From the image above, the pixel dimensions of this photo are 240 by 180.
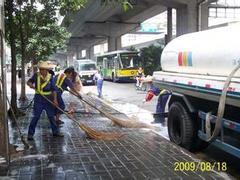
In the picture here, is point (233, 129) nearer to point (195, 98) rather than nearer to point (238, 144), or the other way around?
point (238, 144)

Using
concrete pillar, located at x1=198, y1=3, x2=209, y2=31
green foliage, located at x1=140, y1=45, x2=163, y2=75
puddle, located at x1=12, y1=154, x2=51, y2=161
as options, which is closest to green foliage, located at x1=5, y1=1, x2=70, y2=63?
puddle, located at x1=12, y1=154, x2=51, y2=161

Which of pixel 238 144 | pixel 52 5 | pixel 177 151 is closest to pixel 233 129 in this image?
pixel 238 144

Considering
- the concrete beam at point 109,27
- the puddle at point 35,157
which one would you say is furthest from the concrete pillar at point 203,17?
the puddle at point 35,157

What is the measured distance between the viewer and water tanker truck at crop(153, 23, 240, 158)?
738 centimetres

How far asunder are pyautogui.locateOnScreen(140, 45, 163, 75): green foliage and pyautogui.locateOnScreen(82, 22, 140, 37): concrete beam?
68.3 ft

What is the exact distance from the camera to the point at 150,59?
43062 millimetres

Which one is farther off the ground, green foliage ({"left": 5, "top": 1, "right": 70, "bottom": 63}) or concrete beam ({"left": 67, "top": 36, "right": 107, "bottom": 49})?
concrete beam ({"left": 67, "top": 36, "right": 107, "bottom": 49})

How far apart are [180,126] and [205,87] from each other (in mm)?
Answer: 1809

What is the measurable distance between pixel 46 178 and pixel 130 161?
1666 millimetres

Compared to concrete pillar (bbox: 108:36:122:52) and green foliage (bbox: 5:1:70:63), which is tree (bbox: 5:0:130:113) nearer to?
green foliage (bbox: 5:1:70:63)

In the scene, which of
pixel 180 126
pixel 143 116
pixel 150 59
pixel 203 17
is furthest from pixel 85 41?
pixel 180 126

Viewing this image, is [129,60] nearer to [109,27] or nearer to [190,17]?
[190,17]

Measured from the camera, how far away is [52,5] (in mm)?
20109
